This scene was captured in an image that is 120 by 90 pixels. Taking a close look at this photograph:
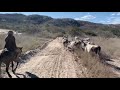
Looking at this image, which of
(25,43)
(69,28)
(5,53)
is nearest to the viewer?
(5,53)

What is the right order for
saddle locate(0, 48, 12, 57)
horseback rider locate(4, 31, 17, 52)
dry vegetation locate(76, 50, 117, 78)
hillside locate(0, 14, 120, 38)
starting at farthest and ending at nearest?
hillside locate(0, 14, 120, 38) < dry vegetation locate(76, 50, 117, 78) < horseback rider locate(4, 31, 17, 52) < saddle locate(0, 48, 12, 57)

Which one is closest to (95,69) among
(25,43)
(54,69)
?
(54,69)

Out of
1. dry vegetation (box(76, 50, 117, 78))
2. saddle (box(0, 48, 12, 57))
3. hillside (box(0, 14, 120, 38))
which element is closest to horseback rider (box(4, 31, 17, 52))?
saddle (box(0, 48, 12, 57))

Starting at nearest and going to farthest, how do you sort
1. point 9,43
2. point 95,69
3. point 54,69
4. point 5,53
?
point 5,53 < point 9,43 < point 95,69 < point 54,69

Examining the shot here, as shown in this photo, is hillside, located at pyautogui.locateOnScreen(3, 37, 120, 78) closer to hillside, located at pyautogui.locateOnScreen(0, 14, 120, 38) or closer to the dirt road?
the dirt road

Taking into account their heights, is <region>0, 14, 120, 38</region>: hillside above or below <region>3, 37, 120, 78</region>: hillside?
below

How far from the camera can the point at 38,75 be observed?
8797 mm

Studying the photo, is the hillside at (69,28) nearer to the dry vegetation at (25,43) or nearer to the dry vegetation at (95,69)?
the dry vegetation at (25,43)

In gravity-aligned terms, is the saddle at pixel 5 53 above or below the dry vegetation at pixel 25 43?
above

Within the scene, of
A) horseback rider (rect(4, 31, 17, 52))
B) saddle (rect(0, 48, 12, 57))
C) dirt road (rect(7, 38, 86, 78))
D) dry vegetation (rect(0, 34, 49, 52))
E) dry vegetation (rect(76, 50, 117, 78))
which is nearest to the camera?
saddle (rect(0, 48, 12, 57))

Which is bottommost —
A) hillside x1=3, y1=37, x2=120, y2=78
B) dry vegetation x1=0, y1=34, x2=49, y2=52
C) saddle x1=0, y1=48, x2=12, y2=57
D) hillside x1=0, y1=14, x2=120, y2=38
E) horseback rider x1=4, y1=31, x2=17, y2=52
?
hillside x1=0, y1=14, x2=120, y2=38

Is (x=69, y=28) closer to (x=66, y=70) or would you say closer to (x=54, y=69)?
(x=54, y=69)

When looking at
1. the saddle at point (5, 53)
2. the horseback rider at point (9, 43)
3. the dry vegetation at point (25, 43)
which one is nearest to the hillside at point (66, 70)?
the saddle at point (5, 53)
